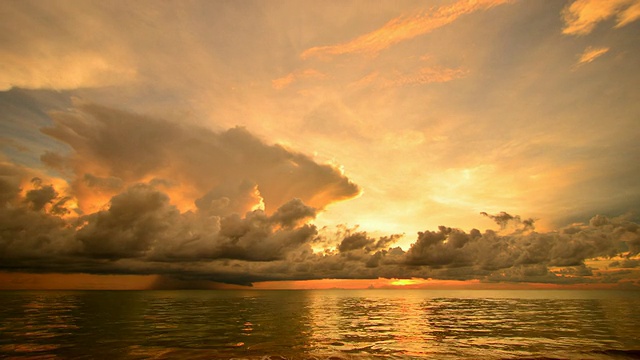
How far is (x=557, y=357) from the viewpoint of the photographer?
25797 mm

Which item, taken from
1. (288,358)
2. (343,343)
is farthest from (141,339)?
(343,343)

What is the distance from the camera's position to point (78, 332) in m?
40.2

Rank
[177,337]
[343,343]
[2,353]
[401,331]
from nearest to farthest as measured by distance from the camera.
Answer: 1. [2,353]
2. [343,343]
3. [177,337]
4. [401,331]

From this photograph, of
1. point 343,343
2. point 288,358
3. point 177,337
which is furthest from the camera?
point 177,337

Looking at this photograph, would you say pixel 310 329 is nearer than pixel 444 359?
No

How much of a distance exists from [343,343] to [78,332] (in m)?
33.2

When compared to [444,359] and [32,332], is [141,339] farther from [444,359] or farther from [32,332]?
[444,359]

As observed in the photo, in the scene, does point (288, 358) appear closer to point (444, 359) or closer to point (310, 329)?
point (444, 359)

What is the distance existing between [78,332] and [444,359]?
42665 mm

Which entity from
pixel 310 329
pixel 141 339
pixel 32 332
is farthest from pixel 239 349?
pixel 32 332

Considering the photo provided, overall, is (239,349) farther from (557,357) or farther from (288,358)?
(557,357)

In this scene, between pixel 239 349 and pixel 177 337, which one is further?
pixel 177 337

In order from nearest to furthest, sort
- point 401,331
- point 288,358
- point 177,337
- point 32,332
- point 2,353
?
point 288,358, point 2,353, point 177,337, point 32,332, point 401,331

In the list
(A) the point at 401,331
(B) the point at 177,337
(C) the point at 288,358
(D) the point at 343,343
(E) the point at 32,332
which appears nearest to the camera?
(C) the point at 288,358
